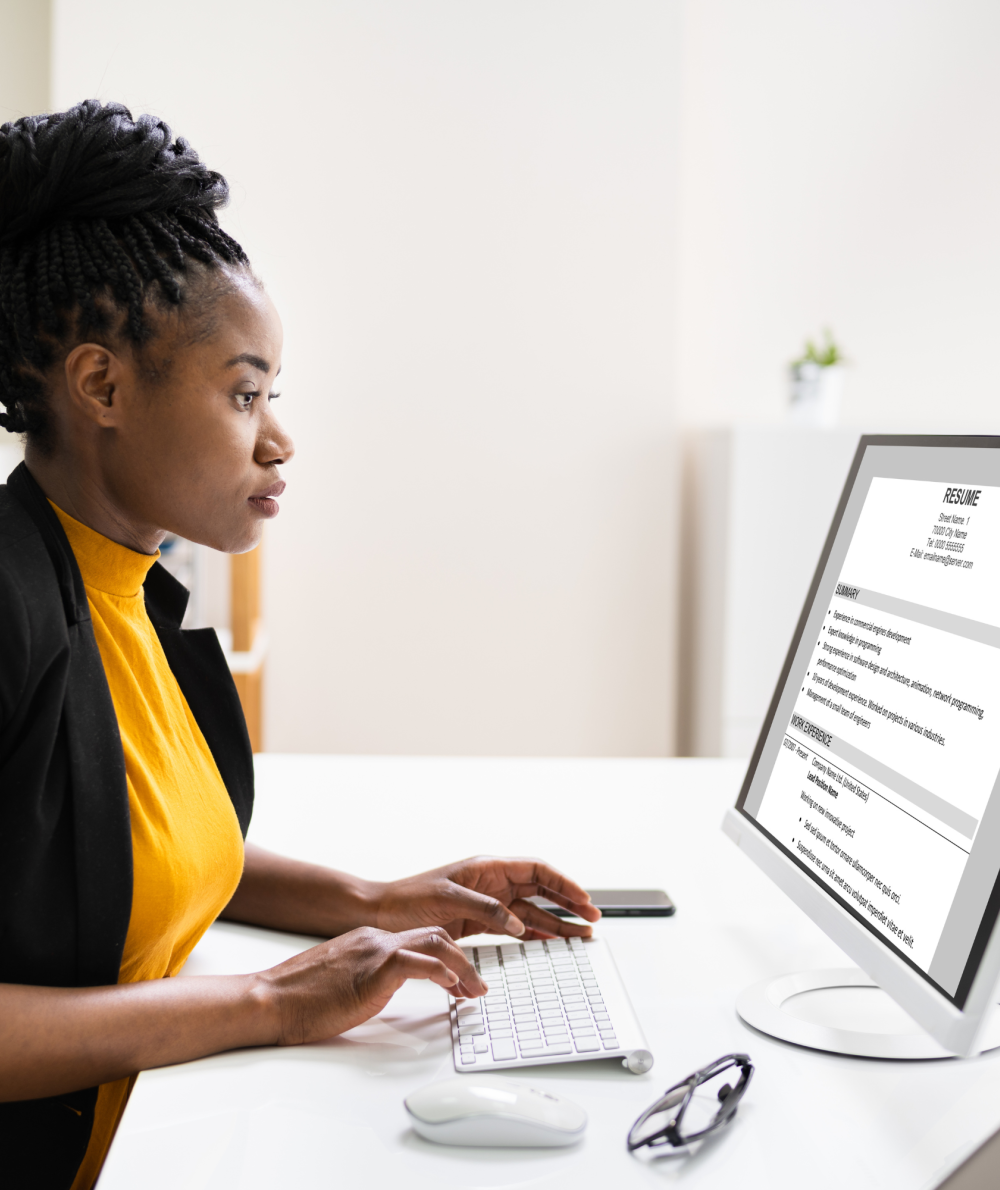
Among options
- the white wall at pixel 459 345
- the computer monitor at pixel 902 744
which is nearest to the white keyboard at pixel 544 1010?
the computer monitor at pixel 902 744

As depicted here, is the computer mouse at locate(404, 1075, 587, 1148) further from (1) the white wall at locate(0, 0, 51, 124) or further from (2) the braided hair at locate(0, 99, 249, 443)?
(1) the white wall at locate(0, 0, 51, 124)

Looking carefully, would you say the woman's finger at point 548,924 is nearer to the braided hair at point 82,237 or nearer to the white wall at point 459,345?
the braided hair at point 82,237

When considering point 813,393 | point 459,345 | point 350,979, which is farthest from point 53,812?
point 813,393

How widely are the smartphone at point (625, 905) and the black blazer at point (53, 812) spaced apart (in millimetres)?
398

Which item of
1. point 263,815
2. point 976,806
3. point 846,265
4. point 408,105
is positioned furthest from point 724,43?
point 976,806

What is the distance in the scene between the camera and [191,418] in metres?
0.81

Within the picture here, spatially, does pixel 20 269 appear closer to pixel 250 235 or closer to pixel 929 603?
pixel 929 603

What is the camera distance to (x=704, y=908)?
100 cm

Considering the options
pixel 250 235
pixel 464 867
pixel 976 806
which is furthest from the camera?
pixel 250 235

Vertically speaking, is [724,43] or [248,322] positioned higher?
[724,43]

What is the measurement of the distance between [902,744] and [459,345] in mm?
2291

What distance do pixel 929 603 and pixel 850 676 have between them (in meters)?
0.11

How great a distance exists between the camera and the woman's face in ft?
2.60

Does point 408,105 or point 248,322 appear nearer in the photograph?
point 248,322
